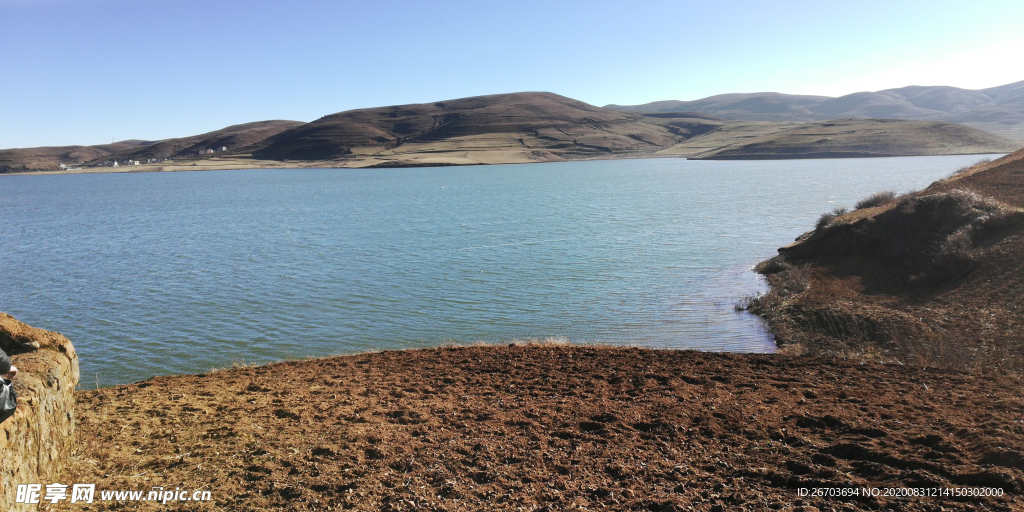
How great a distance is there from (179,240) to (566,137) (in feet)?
532

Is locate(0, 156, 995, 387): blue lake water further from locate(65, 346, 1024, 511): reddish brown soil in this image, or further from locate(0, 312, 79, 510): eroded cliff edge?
locate(0, 312, 79, 510): eroded cliff edge

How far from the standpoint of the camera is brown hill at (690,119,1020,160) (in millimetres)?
120062

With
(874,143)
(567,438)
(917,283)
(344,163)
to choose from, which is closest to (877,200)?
(917,283)

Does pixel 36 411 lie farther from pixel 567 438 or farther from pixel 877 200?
pixel 877 200

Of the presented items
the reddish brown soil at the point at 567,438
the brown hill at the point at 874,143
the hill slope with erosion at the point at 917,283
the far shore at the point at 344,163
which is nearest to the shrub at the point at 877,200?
the hill slope with erosion at the point at 917,283

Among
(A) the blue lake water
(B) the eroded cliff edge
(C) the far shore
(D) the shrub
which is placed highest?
(C) the far shore

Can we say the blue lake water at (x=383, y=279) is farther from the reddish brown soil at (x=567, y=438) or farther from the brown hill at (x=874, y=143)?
the brown hill at (x=874, y=143)

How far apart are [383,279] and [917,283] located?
55.2 feet

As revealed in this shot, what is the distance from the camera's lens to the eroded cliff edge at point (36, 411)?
17.4ft

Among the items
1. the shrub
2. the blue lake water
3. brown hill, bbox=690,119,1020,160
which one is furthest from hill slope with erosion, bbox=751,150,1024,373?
brown hill, bbox=690,119,1020,160

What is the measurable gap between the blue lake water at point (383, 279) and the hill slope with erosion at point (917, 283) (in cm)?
147

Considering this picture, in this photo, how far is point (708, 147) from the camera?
554 ft

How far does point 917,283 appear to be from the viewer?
16016mm

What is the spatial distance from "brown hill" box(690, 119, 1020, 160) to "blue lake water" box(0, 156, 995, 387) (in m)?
90.2
